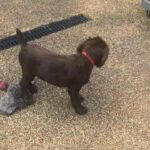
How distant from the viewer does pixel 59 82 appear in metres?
2.85

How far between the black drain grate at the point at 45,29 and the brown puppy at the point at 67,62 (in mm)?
944

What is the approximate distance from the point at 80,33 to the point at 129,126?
1.43 meters

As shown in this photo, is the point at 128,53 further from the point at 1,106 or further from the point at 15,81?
the point at 1,106

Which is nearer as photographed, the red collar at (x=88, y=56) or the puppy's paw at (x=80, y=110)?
the red collar at (x=88, y=56)

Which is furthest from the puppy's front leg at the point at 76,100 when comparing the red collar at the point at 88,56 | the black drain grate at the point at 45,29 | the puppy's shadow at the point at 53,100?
the black drain grate at the point at 45,29

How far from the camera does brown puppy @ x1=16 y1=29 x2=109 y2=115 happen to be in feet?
8.96

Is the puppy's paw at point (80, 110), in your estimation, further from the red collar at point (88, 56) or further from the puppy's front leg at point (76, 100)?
the red collar at point (88, 56)

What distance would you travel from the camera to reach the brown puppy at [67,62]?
8.96 ft

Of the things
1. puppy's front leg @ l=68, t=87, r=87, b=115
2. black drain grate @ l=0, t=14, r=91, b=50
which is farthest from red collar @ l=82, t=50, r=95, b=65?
black drain grate @ l=0, t=14, r=91, b=50

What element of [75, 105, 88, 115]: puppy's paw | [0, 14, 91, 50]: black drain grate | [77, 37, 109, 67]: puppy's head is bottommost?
[0, 14, 91, 50]: black drain grate

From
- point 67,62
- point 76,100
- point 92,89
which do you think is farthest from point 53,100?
point 67,62

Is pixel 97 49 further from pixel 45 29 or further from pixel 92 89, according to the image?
pixel 45 29

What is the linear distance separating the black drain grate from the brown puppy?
0.94 metres

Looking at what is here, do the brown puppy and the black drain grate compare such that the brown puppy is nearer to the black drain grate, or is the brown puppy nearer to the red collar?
the red collar
